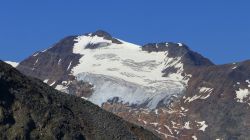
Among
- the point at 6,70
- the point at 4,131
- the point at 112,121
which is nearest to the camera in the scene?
the point at 4,131

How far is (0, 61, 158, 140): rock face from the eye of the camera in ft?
368

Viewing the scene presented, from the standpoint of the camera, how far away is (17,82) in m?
117

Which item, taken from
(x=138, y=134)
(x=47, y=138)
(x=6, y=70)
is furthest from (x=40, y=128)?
(x=138, y=134)

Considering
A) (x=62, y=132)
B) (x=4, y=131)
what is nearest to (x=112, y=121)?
(x=62, y=132)

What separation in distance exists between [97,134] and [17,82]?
517 inches

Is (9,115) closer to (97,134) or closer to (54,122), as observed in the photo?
(54,122)

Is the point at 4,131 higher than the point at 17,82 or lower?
lower

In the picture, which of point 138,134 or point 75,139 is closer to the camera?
point 75,139

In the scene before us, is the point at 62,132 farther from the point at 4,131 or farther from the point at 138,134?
the point at 138,134

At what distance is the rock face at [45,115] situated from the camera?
11212 centimetres

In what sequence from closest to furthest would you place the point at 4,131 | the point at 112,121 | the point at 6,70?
the point at 4,131, the point at 6,70, the point at 112,121

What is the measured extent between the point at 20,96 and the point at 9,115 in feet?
11.1

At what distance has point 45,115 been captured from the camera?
116 metres

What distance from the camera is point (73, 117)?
121 m
